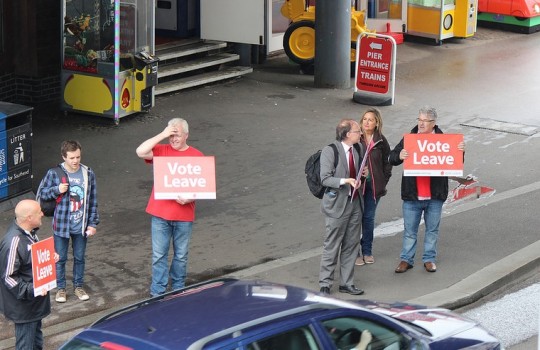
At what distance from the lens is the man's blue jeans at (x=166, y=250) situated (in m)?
9.78

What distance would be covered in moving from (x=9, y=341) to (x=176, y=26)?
41.1 ft

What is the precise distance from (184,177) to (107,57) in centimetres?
751

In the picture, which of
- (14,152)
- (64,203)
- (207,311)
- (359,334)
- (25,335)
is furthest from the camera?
(14,152)

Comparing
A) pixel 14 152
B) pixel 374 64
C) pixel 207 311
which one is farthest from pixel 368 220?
pixel 374 64

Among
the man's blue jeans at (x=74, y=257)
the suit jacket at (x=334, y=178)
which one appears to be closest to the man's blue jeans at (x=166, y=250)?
the man's blue jeans at (x=74, y=257)

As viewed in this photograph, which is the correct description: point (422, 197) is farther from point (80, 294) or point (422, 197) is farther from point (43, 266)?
point (43, 266)

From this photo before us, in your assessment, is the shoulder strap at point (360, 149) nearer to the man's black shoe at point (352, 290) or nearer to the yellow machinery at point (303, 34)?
the man's black shoe at point (352, 290)

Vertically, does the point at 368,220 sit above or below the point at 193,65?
below

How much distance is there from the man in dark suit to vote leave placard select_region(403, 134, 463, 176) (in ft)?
2.26

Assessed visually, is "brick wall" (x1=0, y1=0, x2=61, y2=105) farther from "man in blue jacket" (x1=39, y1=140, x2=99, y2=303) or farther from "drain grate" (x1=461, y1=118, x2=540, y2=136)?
"man in blue jacket" (x1=39, y1=140, x2=99, y2=303)

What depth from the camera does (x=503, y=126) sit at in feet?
57.7

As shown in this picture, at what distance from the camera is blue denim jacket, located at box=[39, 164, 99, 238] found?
9.71 metres

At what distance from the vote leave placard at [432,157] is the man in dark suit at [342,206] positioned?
0.69 meters

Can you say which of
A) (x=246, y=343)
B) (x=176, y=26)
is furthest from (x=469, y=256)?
(x=176, y=26)
